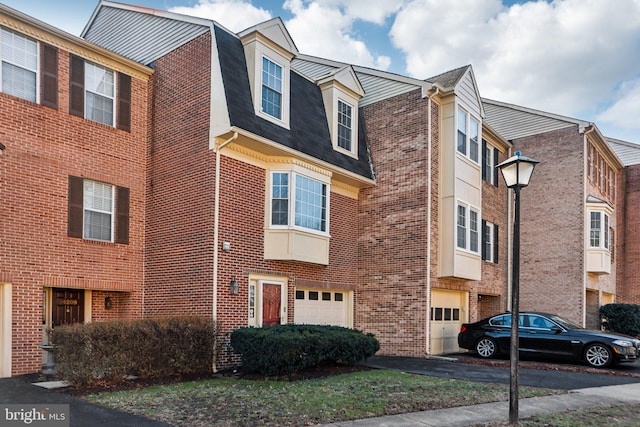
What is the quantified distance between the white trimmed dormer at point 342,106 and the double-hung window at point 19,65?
26.4 ft

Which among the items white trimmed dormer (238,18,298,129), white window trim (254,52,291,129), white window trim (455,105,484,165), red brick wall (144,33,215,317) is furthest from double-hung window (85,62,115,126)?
white window trim (455,105,484,165)

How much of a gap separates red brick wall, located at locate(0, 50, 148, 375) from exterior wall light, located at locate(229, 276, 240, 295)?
2730 mm

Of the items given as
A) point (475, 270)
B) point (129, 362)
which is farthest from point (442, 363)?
point (129, 362)

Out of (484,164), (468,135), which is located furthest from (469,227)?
(484,164)

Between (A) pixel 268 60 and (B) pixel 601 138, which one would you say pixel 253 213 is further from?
(B) pixel 601 138

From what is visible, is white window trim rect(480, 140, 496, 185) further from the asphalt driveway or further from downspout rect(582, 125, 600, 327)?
the asphalt driveway

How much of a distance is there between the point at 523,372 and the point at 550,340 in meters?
2.22

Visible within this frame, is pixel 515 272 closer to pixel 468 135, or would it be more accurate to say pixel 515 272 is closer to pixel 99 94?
pixel 468 135

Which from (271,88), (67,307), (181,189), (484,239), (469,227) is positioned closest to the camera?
(67,307)

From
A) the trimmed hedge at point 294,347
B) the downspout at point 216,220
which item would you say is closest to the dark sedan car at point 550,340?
the trimmed hedge at point 294,347

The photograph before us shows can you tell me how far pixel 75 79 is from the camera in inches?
492

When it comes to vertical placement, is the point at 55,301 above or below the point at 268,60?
below

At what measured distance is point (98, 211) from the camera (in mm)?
12859

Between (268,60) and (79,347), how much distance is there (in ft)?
27.4
